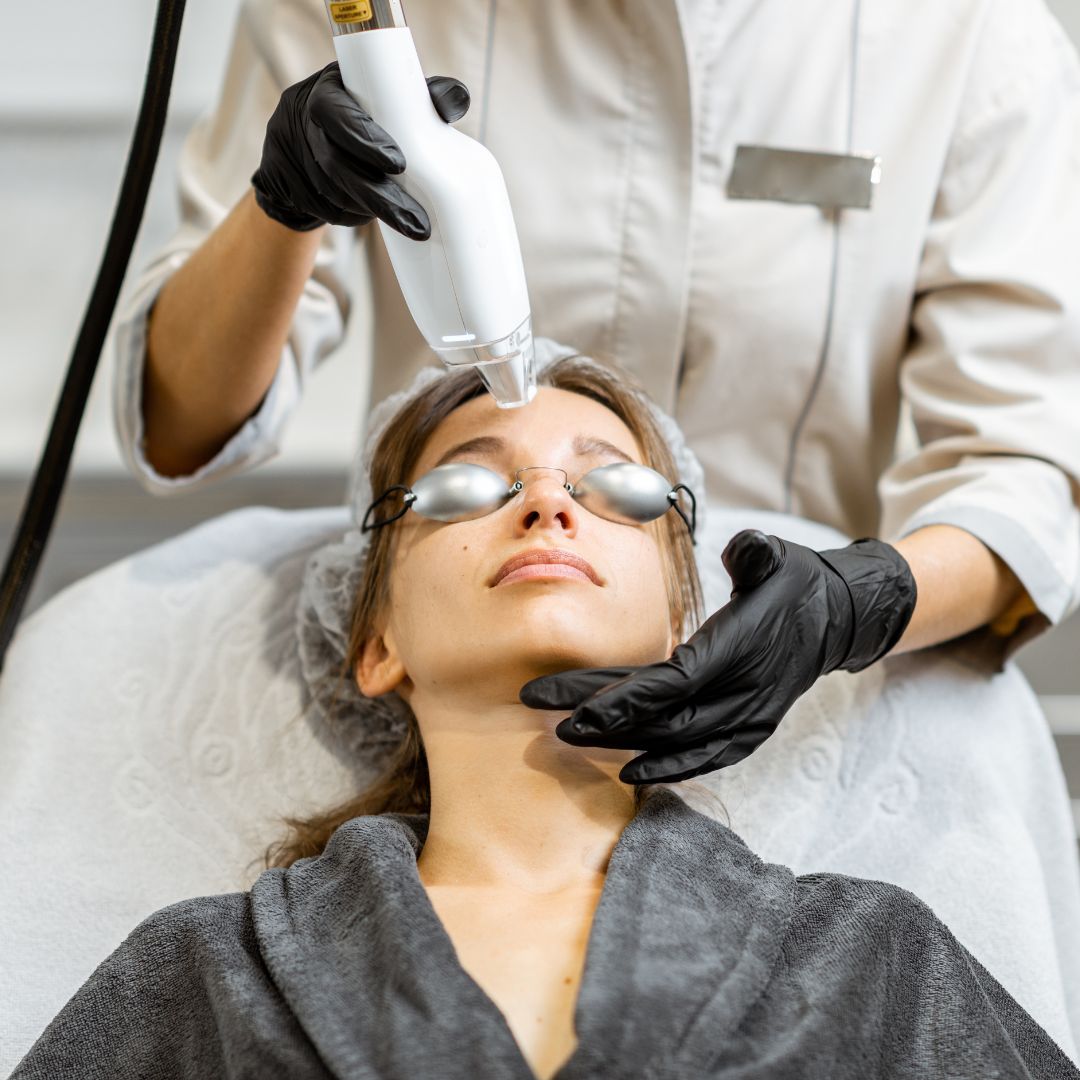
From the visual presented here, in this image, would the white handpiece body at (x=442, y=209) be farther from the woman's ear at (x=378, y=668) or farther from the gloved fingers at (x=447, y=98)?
the woman's ear at (x=378, y=668)

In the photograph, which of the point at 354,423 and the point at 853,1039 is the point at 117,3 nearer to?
the point at 354,423

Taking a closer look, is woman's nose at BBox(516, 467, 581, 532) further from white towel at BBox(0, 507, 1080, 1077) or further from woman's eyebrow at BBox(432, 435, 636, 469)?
white towel at BBox(0, 507, 1080, 1077)

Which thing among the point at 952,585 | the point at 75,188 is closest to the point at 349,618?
the point at 952,585

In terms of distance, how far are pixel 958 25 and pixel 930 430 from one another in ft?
1.65

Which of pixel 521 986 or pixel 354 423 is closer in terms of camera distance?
pixel 521 986

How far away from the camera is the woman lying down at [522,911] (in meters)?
0.99

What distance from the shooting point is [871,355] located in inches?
65.9

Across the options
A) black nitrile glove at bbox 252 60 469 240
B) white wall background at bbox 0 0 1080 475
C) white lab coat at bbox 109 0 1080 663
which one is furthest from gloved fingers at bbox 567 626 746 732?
white wall background at bbox 0 0 1080 475

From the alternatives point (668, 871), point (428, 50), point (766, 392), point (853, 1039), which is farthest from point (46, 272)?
point (853, 1039)

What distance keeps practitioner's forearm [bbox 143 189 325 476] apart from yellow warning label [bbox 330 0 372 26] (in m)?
0.37

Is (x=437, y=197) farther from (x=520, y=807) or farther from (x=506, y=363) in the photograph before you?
(x=520, y=807)

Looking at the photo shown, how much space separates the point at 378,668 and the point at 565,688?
1.06ft

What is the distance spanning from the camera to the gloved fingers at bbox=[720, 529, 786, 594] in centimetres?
113

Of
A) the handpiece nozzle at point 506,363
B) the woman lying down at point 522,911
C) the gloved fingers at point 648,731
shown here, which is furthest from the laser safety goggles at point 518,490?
the gloved fingers at point 648,731
